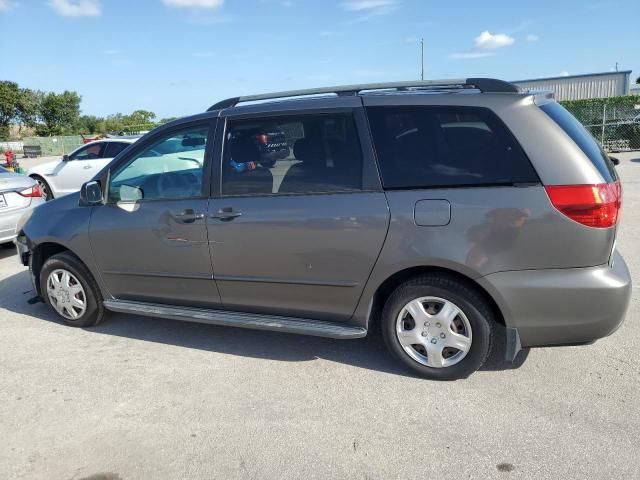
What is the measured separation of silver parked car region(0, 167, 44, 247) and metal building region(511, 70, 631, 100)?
31.5 metres

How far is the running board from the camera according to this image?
3.37 meters

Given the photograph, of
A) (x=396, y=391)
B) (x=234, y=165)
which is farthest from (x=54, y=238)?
(x=396, y=391)

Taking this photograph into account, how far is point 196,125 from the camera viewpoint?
3.74m

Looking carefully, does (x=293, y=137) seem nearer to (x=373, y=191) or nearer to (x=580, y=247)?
(x=373, y=191)

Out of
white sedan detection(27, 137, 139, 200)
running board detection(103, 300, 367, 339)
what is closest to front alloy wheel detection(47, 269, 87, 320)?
running board detection(103, 300, 367, 339)

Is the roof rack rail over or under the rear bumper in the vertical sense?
over

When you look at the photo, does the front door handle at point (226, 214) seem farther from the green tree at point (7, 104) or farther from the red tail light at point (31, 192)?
the green tree at point (7, 104)

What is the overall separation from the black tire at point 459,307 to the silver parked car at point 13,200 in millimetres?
5593

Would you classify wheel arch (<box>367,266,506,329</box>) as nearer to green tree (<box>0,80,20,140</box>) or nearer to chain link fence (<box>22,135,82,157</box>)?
chain link fence (<box>22,135,82,157</box>)

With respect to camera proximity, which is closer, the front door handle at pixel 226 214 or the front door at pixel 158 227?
the front door handle at pixel 226 214

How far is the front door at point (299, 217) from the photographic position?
10.5 feet

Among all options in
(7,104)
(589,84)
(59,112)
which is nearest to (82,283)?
(589,84)

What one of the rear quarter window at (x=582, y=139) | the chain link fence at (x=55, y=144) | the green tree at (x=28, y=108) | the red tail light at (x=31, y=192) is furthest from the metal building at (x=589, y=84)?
the green tree at (x=28, y=108)

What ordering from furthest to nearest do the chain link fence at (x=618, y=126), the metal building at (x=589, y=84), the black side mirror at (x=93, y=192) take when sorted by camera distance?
the metal building at (x=589, y=84) < the chain link fence at (x=618, y=126) < the black side mirror at (x=93, y=192)
